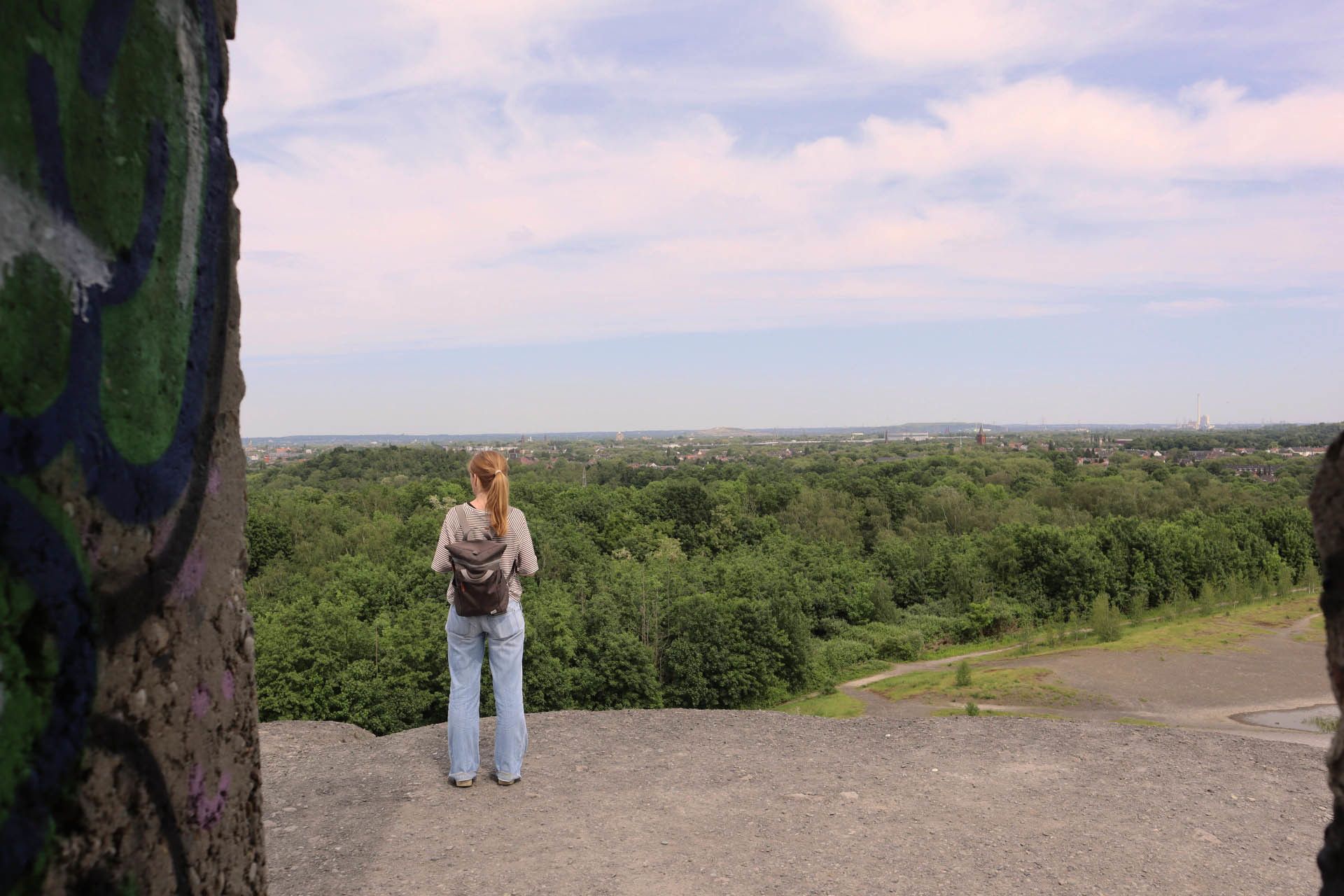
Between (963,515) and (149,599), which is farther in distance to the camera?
(963,515)

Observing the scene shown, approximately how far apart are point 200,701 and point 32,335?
1149 mm

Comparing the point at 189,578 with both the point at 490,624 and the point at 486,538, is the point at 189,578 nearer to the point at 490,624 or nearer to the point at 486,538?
the point at 486,538

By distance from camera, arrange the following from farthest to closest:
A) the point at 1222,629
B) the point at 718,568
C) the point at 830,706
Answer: the point at 718,568 → the point at 1222,629 → the point at 830,706

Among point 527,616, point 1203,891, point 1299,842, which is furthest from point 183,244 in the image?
point 527,616

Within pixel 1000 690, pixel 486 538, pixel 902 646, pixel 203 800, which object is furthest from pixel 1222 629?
pixel 203 800

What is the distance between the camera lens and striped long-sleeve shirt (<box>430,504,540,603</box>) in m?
5.46

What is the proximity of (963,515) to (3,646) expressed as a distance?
59.8 m

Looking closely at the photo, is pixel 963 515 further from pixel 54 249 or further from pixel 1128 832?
pixel 54 249

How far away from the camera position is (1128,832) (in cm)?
552

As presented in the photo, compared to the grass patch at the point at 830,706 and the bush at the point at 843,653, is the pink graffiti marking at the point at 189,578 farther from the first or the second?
the bush at the point at 843,653

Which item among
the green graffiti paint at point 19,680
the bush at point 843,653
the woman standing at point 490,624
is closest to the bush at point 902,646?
the bush at point 843,653

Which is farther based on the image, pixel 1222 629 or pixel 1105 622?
pixel 1105 622

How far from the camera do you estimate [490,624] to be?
219 inches

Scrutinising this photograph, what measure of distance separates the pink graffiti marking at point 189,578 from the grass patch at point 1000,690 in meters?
16.0
